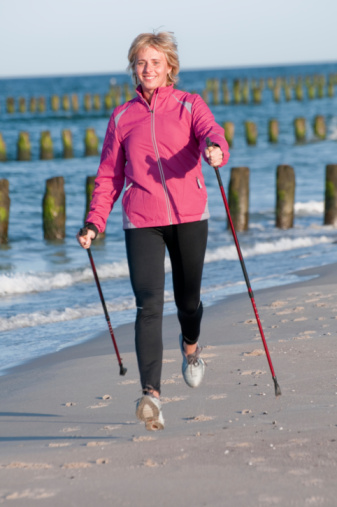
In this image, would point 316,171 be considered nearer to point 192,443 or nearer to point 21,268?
point 21,268

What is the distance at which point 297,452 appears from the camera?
332 centimetres

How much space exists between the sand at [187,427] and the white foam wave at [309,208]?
30.9ft

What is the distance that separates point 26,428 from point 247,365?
1.44 m

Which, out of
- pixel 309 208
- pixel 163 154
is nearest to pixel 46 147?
pixel 309 208

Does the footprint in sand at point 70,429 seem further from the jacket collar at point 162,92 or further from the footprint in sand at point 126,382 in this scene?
the jacket collar at point 162,92

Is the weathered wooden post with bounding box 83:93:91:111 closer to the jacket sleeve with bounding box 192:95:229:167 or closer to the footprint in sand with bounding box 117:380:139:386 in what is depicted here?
the footprint in sand with bounding box 117:380:139:386

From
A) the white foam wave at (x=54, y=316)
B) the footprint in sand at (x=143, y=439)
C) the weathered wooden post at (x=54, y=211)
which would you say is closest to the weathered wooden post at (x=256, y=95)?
the weathered wooden post at (x=54, y=211)

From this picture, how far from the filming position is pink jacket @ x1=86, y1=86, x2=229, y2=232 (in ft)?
13.4

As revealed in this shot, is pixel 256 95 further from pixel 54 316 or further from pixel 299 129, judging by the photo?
pixel 54 316

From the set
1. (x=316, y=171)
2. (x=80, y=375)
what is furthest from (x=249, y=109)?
(x=80, y=375)

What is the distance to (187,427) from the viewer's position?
399cm

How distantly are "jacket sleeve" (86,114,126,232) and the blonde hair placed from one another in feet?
1.02

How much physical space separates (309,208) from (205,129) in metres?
12.4

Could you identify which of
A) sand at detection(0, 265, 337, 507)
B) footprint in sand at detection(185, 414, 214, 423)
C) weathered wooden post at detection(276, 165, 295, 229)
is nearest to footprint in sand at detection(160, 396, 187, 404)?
sand at detection(0, 265, 337, 507)
